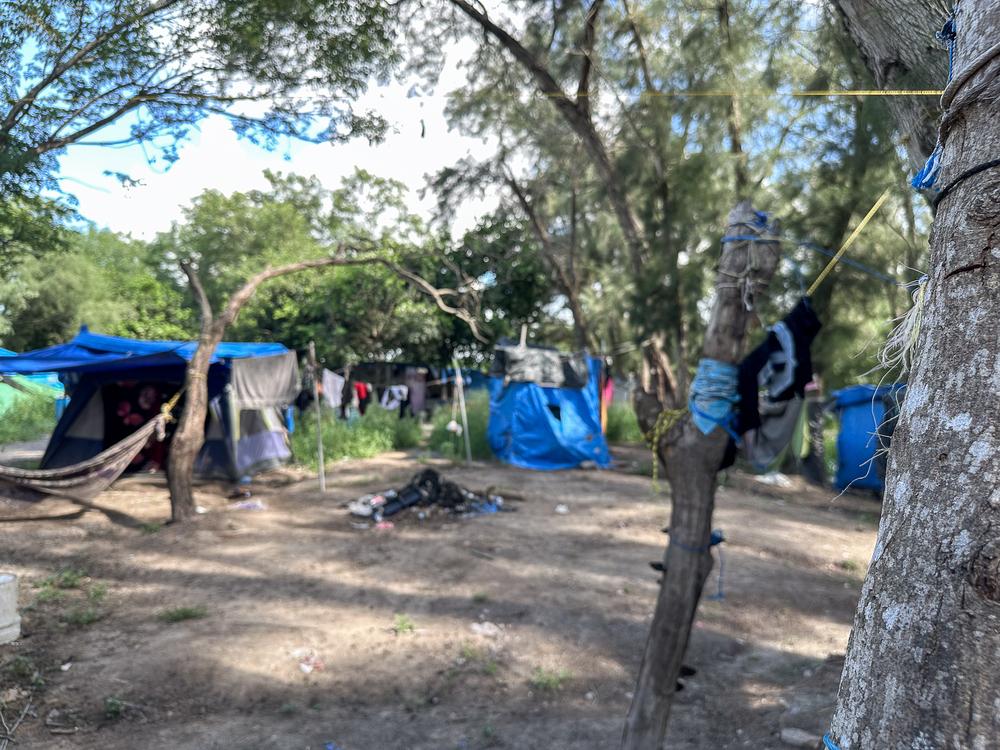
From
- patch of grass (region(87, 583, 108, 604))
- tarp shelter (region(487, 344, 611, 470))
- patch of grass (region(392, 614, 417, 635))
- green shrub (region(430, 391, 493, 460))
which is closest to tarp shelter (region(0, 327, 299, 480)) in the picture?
patch of grass (region(87, 583, 108, 604))

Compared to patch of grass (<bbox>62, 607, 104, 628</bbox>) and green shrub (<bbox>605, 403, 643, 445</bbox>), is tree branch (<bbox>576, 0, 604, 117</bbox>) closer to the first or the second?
patch of grass (<bbox>62, 607, 104, 628</bbox>)

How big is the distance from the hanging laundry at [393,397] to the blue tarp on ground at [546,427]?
295 centimetres

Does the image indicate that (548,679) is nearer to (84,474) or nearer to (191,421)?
(191,421)

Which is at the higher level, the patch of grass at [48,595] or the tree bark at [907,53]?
the tree bark at [907,53]

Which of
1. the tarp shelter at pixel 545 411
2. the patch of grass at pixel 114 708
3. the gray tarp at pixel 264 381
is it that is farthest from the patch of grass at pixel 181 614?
the tarp shelter at pixel 545 411

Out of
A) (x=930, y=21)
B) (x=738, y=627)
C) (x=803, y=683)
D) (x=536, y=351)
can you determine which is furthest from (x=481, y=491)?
(x=930, y=21)

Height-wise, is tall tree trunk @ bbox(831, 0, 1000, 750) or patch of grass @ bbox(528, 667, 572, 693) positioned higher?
tall tree trunk @ bbox(831, 0, 1000, 750)

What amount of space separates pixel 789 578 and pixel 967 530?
17.9 feet

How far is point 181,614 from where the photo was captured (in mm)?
4520

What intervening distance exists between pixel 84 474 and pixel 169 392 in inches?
103

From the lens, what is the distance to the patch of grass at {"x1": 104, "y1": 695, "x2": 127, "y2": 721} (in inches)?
128

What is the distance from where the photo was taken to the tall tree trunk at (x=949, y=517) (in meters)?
0.93

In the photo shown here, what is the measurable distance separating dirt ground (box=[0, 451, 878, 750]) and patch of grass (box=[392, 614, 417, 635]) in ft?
0.08

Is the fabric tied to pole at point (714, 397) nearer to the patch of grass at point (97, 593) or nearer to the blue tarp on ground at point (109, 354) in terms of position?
the patch of grass at point (97, 593)
